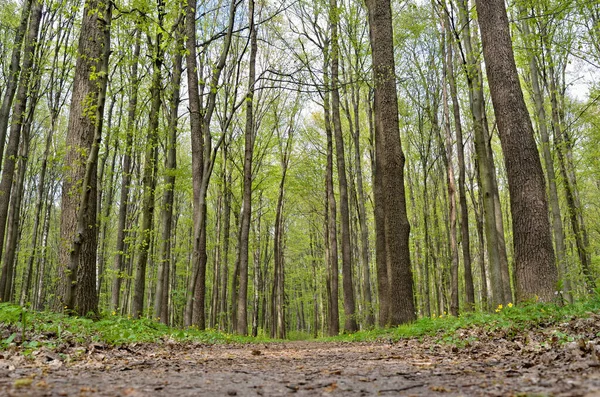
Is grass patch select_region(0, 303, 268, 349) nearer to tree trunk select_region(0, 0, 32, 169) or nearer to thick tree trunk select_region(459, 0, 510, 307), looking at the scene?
tree trunk select_region(0, 0, 32, 169)

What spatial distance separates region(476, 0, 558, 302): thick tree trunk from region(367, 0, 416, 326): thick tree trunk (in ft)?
9.48

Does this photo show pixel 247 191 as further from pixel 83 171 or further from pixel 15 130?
pixel 83 171

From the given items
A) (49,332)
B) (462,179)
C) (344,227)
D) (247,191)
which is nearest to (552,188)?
(462,179)

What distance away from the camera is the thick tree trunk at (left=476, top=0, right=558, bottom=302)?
6473 mm

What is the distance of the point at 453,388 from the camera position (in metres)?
2.35

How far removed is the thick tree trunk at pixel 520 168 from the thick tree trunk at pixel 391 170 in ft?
9.48

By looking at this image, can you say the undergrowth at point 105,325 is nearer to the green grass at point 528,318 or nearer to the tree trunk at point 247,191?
the green grass at point 528,318

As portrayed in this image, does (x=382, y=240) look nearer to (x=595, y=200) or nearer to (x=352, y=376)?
(x=352, y=376)

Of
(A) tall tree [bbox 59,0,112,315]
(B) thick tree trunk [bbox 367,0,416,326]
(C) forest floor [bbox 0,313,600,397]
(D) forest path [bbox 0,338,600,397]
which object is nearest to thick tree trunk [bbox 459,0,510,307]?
(B) thick tree trunk [bbox 367,0,416,326]

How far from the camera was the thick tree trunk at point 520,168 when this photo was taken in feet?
21.2

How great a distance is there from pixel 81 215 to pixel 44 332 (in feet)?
6.24

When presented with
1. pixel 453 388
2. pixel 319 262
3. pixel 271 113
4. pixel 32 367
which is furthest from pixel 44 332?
pixel 319 262

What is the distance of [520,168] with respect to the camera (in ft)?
22.4

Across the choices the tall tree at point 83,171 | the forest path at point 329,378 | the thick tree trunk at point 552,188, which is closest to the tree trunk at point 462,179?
the thick tree trunk at point 552,188
